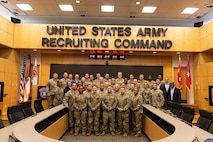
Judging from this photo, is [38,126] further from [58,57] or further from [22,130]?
[58,57]

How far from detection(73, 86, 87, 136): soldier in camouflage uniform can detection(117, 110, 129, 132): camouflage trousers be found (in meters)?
1.15

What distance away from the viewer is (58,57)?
416 inches

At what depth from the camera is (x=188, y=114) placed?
462 centimetres

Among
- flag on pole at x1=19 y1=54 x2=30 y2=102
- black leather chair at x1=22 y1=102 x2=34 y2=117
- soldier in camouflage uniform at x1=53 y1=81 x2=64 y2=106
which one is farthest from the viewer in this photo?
flag on pole at x1=19 y1=54 x2=30 y2=102

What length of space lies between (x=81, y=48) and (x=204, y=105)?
6510 mm

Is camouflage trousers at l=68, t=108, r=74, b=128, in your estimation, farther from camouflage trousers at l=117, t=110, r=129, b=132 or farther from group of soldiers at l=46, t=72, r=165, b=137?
camouflage trousers at l=117, t=110, r=129, b=132

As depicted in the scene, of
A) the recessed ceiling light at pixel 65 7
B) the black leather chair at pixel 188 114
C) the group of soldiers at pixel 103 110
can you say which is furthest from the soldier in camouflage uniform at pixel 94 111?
the recessed ceiling light at pixel 65 7

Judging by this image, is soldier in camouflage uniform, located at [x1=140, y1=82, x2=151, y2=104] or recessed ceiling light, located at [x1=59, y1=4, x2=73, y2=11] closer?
soldier in camouflage uniform, located at [x1=140, y1=82, x2=151, y2=104]

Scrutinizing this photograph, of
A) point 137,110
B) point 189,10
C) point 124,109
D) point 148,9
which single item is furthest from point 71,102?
point 189,10

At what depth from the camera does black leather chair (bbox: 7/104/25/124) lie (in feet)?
13.5

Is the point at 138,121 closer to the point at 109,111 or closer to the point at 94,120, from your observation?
the point at 109,111

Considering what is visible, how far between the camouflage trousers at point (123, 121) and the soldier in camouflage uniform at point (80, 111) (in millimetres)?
1146

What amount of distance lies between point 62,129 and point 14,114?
1942 millimetres

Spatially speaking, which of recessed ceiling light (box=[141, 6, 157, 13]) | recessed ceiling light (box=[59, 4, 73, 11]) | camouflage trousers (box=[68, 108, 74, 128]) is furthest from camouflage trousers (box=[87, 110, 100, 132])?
recessed ceiling light (box=[141, 6, 157, 13])
